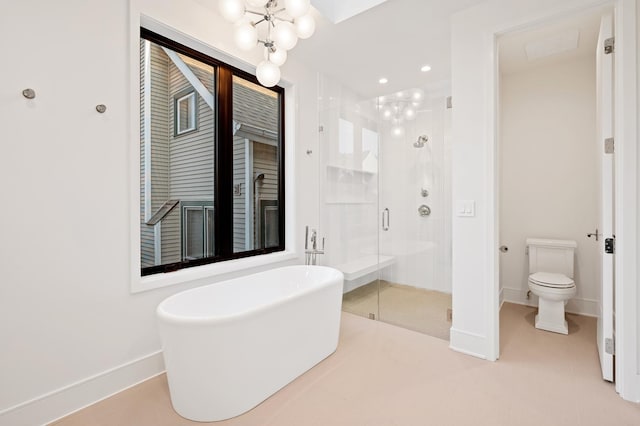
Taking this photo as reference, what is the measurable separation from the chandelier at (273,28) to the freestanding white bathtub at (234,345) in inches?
60.9

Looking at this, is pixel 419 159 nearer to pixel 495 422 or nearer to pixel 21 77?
pixel 495 422

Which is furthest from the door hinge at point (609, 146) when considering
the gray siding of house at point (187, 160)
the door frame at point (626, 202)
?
the gray siding of house at point (187, 160)

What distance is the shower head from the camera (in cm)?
323

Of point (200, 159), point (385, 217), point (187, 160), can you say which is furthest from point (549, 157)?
point (187, 160)

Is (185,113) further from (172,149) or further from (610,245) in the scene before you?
(610,245)

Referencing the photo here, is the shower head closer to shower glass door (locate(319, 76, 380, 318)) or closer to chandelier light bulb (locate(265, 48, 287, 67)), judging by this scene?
shower glass door (locate(319, 76, 380, 318))

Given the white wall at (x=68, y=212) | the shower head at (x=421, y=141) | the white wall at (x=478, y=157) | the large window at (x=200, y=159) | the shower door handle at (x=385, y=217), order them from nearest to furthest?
the white wall at (x=68, y=212) → the white wall at (x=478, y=157) → the large window at (x=200, y=159) → the shower head at (x=421, y=141) → the shower door handle at (x=385, y=217)

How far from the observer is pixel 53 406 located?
1629 millimetres

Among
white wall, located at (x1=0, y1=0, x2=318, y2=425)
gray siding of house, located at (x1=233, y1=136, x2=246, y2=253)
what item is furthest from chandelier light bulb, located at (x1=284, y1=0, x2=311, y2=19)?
gray siding of house, located at (x1=233, y1=136, x2=246, y2=253)

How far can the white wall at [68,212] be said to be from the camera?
60.2 inches

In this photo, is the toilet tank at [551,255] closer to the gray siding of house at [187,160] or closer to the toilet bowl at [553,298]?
the toilet bowl at [553,298]

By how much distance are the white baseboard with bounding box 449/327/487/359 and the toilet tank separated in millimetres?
1513

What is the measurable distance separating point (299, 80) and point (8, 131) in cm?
247

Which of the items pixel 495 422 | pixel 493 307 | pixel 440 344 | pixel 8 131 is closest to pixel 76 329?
pixel 8 131
